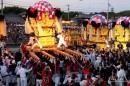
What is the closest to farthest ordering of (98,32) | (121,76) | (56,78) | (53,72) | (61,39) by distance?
(121,76) < (53,72) < (56,78) < (61,39) < (98,32)

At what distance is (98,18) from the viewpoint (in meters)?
28.6

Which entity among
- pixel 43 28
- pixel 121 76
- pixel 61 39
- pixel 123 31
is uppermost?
pixel 43 28

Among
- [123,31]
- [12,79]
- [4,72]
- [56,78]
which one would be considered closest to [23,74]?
[4,72]

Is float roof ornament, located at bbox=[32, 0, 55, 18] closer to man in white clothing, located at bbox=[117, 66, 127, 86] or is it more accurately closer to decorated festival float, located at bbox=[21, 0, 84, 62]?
decorated festival float, located at bbox=[21, 0, 84, 62]

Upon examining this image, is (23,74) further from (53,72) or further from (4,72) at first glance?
(53,72)

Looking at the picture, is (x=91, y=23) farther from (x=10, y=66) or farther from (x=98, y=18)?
(x=10, y=66)

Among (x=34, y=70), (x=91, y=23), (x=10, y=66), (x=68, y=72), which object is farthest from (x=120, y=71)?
(x=91, y=23)

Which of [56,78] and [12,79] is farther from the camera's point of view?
[12,79]

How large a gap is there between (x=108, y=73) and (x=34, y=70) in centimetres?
354

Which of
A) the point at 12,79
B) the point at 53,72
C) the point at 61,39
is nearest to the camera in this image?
the point at 53,72

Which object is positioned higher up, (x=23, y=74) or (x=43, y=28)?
(x=43, y=28)

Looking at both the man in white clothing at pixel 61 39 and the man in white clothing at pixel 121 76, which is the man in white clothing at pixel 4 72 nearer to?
the man in white clothing at pixel 121 76

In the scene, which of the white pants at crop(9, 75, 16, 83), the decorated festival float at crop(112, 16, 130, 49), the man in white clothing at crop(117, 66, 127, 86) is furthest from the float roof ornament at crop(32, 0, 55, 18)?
the man in white clothing at crop(117, 66, 127, 86)

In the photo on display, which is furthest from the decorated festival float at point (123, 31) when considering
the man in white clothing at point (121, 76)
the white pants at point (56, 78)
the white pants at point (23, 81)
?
the white pants at point (23, 81)
